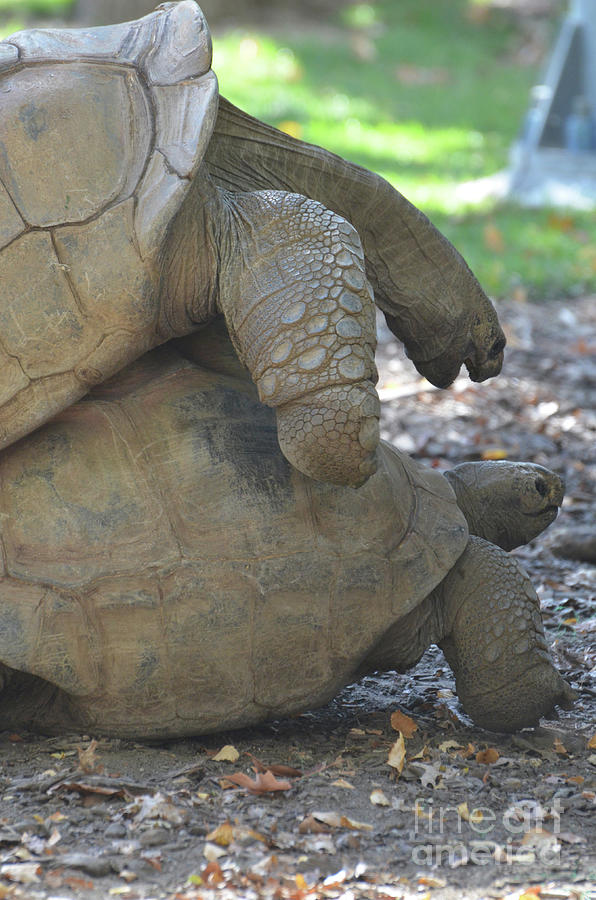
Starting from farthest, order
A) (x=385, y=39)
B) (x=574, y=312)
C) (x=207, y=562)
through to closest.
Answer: (x=385, y=39) < (x=574, y=312) < (x=207, y=562)

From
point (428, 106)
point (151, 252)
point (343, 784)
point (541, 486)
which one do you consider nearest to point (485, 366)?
point (541, 486)

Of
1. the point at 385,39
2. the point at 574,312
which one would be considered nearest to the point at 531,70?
the point at 385,39

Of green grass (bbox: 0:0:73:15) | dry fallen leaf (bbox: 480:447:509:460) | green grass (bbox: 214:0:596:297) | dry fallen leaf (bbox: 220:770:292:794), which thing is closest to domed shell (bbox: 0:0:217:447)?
dry fallen leaf (bbox: 220:770:292:794)

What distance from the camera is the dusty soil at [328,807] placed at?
2553 mm

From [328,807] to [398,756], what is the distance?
0.33 metres

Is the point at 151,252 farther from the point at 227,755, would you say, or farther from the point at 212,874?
the point at 212,874

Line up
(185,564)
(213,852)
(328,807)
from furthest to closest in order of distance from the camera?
(185,564) → (328,807) → (213,852)

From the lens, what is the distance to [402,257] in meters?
3.92

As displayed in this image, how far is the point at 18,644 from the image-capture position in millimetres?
3039

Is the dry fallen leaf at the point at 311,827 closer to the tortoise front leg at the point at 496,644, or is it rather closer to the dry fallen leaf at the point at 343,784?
the dry fallen leaf at the point at 343,784

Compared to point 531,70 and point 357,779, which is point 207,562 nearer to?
point 357,779

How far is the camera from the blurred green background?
9.56m

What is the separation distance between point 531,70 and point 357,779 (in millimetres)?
17968

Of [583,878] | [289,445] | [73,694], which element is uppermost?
[289,445]
